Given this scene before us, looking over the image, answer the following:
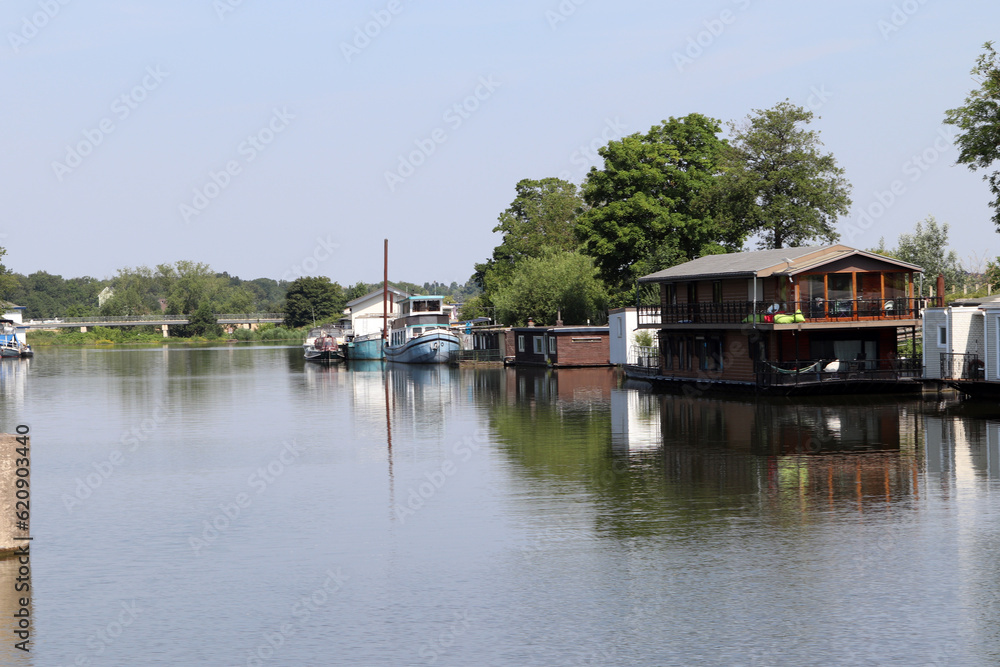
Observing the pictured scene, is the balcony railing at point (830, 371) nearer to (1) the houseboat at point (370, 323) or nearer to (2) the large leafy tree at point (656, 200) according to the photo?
(2) the large leafy tree at point (656, 200)

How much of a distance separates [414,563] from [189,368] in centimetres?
A: 8254

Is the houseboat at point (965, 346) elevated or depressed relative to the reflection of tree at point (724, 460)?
elevated

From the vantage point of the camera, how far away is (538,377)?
227 feet

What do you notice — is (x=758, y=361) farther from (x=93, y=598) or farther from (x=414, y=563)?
(x=93, y=598)

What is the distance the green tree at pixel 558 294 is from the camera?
84.7 m

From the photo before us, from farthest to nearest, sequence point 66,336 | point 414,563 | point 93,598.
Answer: point 66,336 → point 414,563 → point 93,598

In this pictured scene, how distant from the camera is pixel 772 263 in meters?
48.8

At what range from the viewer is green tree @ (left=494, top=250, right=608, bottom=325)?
8469cm

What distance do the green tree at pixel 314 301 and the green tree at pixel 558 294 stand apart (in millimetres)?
104355

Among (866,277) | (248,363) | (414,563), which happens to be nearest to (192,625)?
(414,563)
